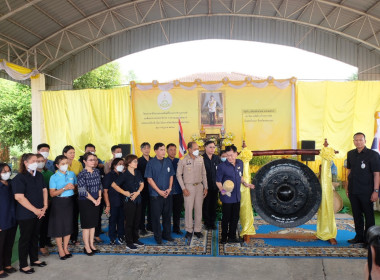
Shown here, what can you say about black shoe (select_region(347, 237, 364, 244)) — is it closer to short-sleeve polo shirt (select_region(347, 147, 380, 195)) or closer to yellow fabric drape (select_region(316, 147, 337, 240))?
yellow fabric drape (select_region(316, 147, 337, 240))

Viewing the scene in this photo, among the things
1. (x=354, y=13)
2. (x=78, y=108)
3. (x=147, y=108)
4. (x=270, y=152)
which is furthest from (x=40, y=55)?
(x=354, y=13)

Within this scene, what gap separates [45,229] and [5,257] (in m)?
0.68

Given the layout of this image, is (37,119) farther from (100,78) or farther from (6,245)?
(6,245)

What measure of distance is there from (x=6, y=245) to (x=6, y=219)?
33 centimetres

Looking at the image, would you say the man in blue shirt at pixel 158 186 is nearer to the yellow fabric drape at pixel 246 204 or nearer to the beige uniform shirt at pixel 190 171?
the beige uniform shirt at pixel 190 171

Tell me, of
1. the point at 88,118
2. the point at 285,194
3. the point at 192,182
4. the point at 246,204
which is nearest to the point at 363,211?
the point at 285,194

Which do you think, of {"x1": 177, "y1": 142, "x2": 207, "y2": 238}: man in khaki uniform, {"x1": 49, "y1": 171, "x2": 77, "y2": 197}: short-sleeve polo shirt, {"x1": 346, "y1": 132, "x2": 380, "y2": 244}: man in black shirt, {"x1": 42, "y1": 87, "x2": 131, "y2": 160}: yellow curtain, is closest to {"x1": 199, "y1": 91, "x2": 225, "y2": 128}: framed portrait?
{"x1": 42, "y1": 87, "x2": 131, "y2": 160}: yellow curtain

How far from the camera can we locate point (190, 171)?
4598 mm

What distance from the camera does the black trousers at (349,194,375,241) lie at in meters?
4.22

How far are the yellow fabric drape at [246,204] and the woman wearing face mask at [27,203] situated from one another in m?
2.60

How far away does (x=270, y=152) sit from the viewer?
446 centimetres

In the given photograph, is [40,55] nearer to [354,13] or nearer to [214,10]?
[214,10]

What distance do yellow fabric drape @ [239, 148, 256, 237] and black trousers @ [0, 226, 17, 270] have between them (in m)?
2.88

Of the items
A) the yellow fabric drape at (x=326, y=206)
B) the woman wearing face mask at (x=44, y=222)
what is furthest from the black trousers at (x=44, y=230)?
the yellow fabric drape at (x=326, y=206)
